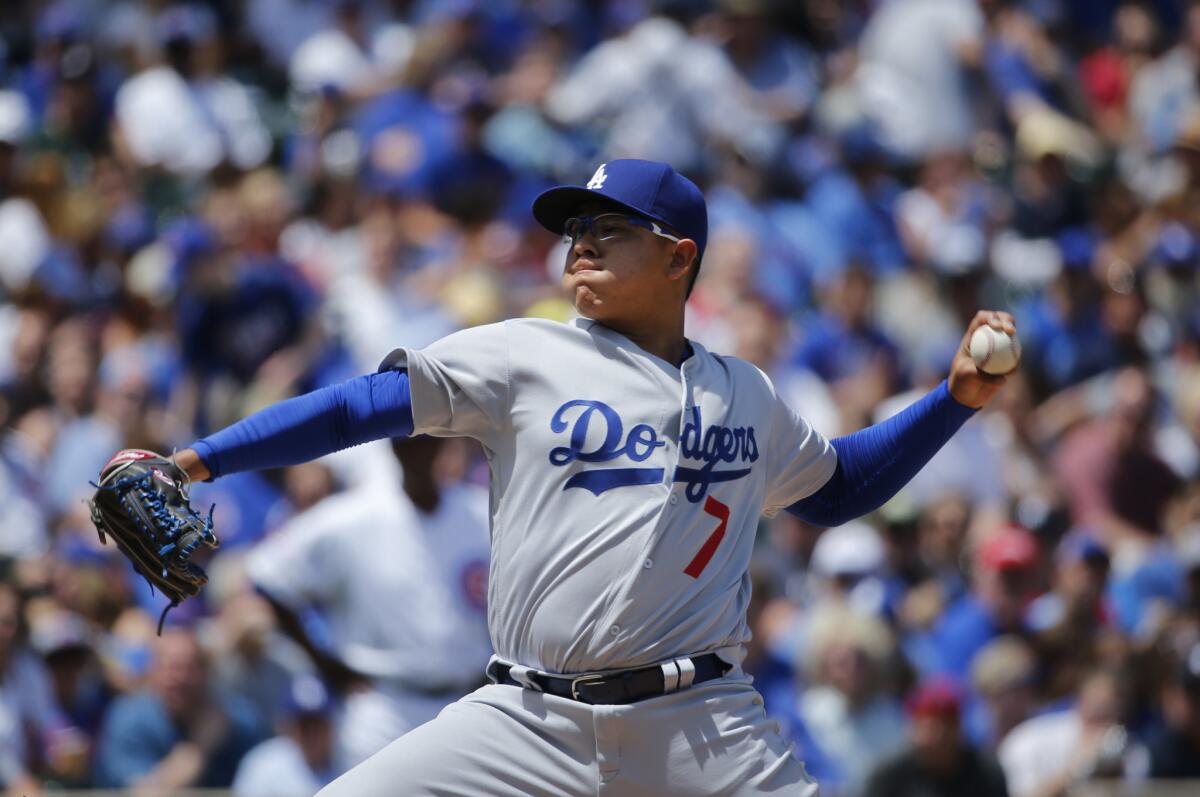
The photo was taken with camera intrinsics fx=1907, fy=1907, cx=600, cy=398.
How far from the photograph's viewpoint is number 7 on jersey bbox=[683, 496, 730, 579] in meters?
4.04

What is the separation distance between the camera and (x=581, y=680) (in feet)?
12.9

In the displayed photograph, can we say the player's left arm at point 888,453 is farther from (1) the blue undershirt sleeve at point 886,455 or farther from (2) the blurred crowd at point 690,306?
(2) the blurred crowd at point 690,306

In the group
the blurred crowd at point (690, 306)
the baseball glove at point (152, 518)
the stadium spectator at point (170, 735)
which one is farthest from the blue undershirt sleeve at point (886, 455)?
the stadium spectator at point (170, 735)

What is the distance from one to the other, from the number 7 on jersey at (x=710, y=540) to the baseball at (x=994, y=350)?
705mm

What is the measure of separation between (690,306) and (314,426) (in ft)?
19.2

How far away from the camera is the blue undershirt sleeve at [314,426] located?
12.6 feet

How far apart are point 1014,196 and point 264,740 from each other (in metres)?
6.04

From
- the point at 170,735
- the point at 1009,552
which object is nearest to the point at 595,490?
the point at 170,735

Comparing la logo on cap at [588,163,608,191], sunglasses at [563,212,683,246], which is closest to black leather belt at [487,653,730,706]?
sunglasses at [563,212,683,246]

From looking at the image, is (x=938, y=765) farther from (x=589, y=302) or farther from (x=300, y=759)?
(x=589, y=302)

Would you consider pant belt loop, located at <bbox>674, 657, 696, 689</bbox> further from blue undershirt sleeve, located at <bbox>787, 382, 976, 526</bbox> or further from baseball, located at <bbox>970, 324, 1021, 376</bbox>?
baseball, located at <bbox>970, 324, 1021, 376</bbox>

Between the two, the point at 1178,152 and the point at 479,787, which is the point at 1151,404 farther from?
the point at 479,787

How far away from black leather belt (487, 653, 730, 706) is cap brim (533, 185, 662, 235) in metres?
0.99

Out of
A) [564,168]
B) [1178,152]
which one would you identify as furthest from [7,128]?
[1178,152]
